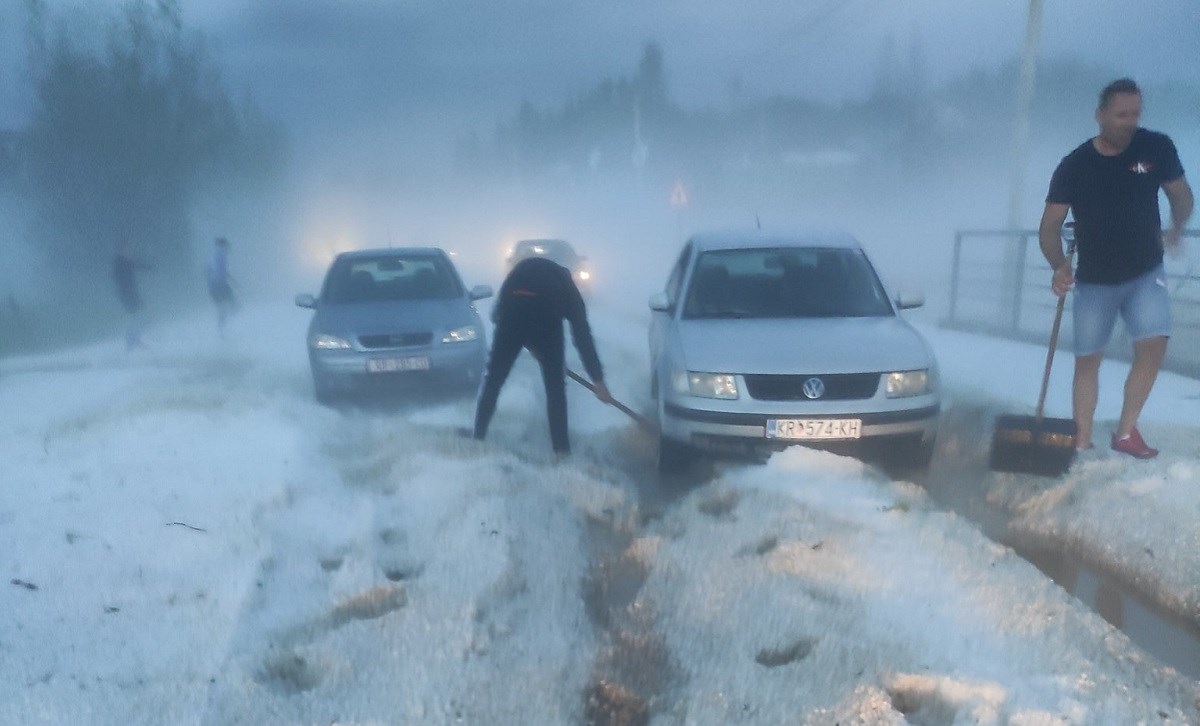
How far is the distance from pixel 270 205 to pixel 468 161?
2722 inches

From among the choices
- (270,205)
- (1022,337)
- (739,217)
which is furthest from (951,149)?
(1022,337)

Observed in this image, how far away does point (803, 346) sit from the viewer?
5375 mm

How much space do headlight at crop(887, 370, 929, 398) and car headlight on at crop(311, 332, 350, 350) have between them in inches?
207

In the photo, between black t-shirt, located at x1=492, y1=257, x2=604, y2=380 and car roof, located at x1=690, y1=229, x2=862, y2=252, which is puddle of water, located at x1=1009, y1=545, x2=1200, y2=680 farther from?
black t-shirt, located at x1=492, y1=257, x2=604, y2=380

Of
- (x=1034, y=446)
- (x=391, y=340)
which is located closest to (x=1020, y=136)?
(x=1034, y=446)

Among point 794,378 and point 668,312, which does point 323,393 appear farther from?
point 794,378

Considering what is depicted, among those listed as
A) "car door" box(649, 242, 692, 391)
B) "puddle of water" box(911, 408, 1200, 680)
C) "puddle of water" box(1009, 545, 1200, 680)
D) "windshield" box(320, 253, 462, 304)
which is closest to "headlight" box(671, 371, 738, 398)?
"car door" box(649, 242, 692, 391)

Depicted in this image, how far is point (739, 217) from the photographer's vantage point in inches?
2191

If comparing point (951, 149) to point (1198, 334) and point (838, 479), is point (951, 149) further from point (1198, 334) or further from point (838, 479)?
point (838, 479)

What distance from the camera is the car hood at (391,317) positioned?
844 centimetres

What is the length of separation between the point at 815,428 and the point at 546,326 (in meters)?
2.09

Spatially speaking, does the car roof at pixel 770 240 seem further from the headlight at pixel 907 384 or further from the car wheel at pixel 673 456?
the car wheel at pixel 673 456

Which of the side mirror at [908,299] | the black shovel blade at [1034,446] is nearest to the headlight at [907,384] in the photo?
the black shovel blade at [1034,446]

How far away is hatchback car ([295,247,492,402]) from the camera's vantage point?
8227 mm
